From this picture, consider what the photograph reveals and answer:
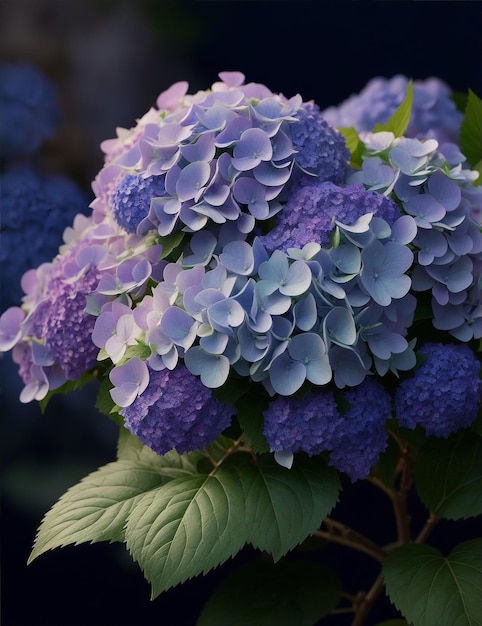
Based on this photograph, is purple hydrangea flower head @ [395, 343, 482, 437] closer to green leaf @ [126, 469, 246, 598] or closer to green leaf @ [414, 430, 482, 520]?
green leaf @ [414, 430, 482, 520]

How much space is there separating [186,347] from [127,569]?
100 cm

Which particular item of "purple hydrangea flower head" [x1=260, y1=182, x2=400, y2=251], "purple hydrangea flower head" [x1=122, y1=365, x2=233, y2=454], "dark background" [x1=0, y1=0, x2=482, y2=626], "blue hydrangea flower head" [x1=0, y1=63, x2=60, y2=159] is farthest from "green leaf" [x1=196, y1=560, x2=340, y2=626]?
"blue hydrangea flower head" [x1=0, y1=63, x2=60, y2=159]

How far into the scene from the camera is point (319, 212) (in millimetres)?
764

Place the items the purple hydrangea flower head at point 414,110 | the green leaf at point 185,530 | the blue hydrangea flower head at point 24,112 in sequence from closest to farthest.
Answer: the green leaf at point 185,530
the purple hydrangea flower head at point 414,110
the blue hydrangea flower head at point 24,112

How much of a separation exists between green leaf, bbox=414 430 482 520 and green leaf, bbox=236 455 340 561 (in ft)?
0.41

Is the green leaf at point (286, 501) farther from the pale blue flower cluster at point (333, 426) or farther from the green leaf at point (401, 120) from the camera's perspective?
the green leaf at point (401, 120)

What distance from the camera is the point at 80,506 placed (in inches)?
32.2

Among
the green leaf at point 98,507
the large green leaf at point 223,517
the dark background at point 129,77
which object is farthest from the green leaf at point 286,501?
the dark background at point 129,77

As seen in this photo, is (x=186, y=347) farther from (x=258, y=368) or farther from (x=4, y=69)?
(x=4, y=69)

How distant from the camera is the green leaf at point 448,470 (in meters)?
0.85

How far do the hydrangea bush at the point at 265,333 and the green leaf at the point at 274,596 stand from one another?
125mm

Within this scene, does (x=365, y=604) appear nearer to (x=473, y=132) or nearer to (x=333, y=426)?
(x=333, y=426)

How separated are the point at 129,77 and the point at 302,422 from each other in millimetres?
1150

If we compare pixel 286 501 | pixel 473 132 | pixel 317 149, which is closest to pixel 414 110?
pixel 473 132
